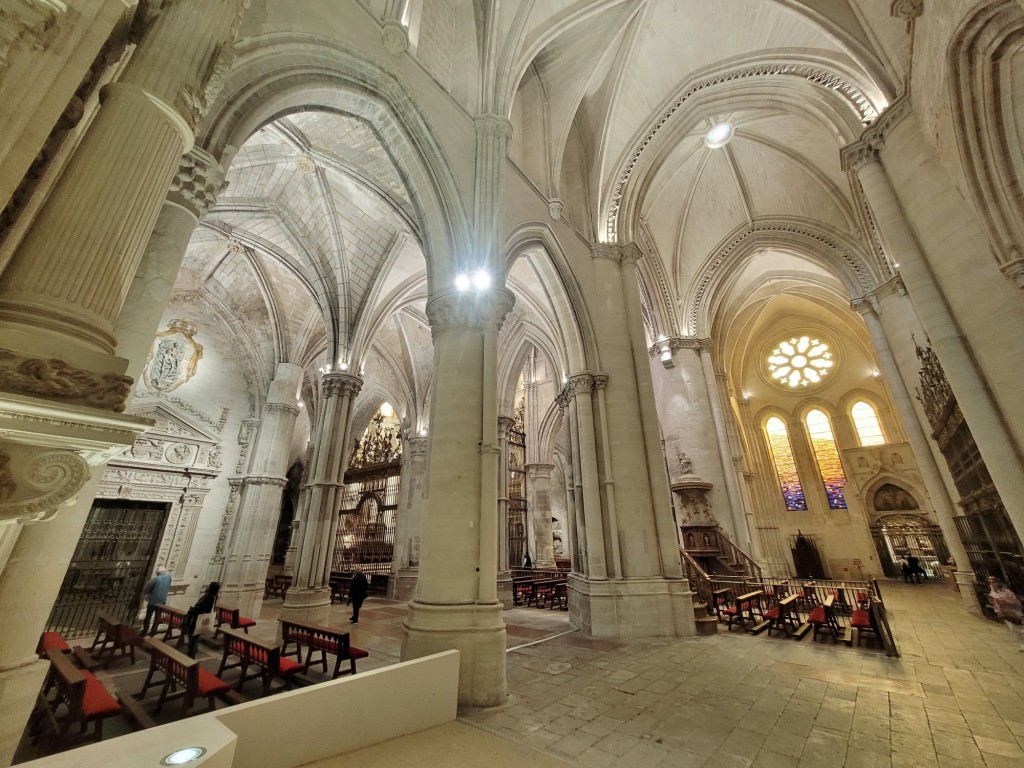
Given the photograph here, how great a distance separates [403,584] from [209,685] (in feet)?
35.1

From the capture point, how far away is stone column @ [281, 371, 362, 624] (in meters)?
9.27

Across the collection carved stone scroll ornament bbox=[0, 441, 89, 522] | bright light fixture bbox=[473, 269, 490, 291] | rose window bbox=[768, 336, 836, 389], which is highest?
rose window bbox=[768, 336, 836, 389]

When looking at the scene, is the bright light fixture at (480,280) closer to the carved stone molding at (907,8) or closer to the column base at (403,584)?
the carved stone molding at (907,8)

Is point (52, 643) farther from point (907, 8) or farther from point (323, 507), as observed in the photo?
point (907, 8)

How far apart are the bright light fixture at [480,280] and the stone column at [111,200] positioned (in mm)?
3722

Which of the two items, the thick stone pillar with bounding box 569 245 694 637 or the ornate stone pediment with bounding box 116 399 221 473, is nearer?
the thick stone pillar with bounding box 569 245 694 637

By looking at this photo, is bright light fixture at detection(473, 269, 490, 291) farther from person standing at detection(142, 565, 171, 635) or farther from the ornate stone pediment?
the ornate stone pediment

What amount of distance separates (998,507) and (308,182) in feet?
49.6

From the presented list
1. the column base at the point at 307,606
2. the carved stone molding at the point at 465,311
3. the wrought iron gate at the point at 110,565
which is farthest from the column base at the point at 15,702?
the wrought iron gate at the point at 110,565

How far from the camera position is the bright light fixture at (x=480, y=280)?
613 centimetres

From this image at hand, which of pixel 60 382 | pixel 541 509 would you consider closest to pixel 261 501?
pixel 541 509

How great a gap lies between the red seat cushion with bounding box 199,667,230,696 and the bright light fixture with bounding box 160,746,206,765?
2.54 meters

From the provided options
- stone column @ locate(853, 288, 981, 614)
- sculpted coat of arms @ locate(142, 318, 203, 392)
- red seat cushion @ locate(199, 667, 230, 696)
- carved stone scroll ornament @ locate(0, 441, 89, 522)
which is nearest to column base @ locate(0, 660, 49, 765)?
carved stone scroll ornament @ locate(0, 441, 89, 522)

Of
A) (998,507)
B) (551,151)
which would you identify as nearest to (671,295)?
(551,151)
